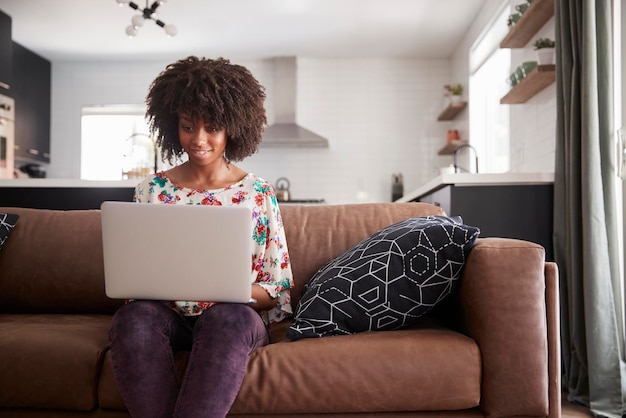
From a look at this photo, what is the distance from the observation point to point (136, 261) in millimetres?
1517

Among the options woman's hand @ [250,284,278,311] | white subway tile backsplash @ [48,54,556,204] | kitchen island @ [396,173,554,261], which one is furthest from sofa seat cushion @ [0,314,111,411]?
white subway tile backsplash @ [48,54,556,204]

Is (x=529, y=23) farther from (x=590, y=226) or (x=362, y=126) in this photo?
(x=362, y=126)

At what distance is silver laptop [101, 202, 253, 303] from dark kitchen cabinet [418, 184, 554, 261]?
174cm

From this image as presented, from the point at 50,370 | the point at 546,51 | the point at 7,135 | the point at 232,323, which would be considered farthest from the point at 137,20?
the point at 232,323

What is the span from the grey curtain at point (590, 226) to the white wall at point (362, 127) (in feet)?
13.4

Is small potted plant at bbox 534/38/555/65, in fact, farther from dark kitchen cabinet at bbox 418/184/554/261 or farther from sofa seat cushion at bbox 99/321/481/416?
sofa seat cushion at bbox 99/321/481/416

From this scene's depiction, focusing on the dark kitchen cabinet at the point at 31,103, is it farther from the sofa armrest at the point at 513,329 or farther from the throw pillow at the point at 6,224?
the sofa armrest at the point at 513,329

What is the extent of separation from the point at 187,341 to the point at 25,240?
3.07ft

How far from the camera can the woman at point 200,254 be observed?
1.46 meters

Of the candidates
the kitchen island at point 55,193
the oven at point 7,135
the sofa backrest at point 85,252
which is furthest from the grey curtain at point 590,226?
the oven at point 7,135

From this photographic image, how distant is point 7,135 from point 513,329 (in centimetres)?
A: 568

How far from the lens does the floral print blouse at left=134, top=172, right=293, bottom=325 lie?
1875mm

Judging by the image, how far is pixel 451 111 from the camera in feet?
20.9

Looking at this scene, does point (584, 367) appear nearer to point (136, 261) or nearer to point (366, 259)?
point (366, 259)
